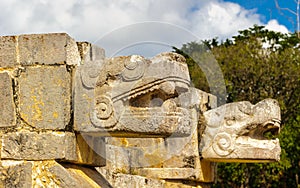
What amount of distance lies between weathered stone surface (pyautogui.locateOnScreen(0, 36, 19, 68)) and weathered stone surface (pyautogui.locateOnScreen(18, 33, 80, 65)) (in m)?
0.05

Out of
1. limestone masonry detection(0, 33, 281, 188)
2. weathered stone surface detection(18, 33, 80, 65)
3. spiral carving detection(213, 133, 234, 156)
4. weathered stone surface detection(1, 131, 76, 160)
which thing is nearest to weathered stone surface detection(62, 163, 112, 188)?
limestone masonry detection(0, 33, 281, 188)

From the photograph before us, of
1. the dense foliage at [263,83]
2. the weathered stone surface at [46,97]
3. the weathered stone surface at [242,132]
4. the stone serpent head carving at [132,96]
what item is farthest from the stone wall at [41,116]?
the dense foliage at [263,83]

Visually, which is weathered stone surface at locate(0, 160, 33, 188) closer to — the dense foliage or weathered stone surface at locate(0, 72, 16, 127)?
weathered stone surface at locate(0, 72, 16, 127)

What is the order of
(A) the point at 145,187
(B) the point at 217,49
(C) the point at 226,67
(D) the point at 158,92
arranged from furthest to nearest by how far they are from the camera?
1. (B) the point at 217,49
2. (C) the point at 226,67
3. (A) the point at 145,187
4. (D) the point at 158,92

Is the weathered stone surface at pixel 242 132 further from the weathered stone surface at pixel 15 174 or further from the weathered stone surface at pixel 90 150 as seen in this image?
the weathered stone surface at pixel 15 174

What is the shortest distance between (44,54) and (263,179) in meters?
20.1

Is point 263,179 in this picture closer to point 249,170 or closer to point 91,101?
point 249,170

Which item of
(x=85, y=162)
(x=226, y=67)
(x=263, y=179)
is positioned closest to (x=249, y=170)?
(x=263, y=179)

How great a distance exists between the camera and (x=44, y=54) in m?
4.45

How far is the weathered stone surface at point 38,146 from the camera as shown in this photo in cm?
432

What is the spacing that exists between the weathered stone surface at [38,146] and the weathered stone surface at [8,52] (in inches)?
20.4

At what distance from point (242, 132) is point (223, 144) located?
27 cm

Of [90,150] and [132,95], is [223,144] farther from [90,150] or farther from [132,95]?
[132,95]

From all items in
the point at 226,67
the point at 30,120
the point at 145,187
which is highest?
the point at 226,67
